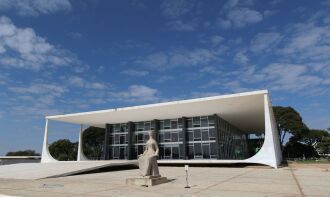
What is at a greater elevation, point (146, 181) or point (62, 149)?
point (62, 149)

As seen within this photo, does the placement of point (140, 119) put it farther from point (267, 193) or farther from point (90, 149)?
point (90, 149)

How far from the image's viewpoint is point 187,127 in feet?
106

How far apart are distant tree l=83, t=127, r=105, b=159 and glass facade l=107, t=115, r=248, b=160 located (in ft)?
86.5

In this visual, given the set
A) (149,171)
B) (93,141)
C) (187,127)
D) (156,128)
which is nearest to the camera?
(149,171)

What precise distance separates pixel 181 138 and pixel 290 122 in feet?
101

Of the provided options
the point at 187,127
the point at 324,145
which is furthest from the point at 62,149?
the point at 324,145

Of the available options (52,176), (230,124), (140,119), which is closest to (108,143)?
(140,119)

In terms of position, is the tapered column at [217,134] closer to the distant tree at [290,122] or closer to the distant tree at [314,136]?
the distant tree at [290,122]

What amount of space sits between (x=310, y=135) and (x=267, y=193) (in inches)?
2208

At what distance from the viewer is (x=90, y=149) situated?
64.1 m

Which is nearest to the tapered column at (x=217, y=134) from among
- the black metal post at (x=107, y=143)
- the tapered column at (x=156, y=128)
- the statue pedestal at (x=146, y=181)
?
the tapered column at (x=156, y=128)

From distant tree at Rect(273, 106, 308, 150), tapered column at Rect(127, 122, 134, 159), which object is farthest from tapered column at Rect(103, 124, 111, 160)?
distant tree at Rect(273, 106, 308, 150)

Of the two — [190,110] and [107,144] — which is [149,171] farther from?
[107,144]

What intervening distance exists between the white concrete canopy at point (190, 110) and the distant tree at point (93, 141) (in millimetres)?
27617
